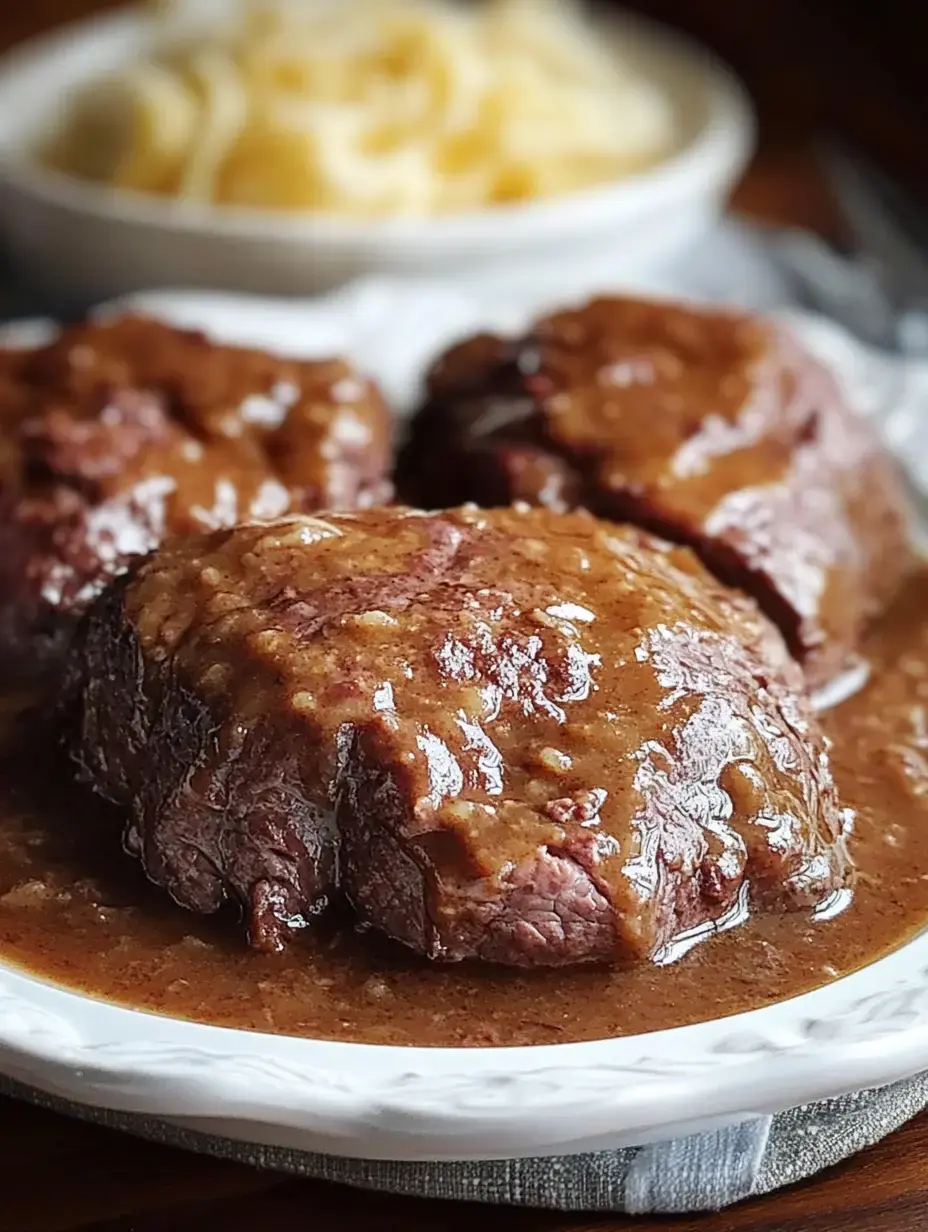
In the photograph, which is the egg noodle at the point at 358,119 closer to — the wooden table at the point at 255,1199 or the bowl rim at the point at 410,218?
the bowl rim at the point at 410,218

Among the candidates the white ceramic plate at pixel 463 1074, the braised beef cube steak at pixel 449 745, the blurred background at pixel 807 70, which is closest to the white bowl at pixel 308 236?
the blurred background at pixel 807 70

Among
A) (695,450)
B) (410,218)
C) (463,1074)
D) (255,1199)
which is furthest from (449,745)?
(410,218)

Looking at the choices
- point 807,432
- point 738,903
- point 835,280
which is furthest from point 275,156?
point 738,903

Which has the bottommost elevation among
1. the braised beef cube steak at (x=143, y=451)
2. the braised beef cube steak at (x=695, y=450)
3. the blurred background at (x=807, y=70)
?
the blurred background at (x=807, y=70)

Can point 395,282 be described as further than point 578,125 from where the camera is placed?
No

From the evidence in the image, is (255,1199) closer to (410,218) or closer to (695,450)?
(695,450)

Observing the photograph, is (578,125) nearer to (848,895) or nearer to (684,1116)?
(848,895)
